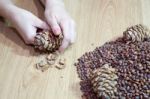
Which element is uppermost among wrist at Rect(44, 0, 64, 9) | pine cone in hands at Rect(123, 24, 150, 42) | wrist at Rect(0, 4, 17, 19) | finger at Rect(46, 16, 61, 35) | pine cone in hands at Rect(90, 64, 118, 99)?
wrist at Rect(44, 0, 64, 9)

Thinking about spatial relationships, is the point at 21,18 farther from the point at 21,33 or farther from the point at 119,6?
the point at 119,6

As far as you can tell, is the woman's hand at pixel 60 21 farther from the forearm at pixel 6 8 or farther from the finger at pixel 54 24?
the forearm at pixel 6 8

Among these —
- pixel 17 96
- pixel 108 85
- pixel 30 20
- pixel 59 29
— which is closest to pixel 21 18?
pixel 30 20

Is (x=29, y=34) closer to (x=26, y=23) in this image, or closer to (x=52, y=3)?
(x=26, y=23)

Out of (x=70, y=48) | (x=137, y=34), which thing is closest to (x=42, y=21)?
(x=70, y=48)

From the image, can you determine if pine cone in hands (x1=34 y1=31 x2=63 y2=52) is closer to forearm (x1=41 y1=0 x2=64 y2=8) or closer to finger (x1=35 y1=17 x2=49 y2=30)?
finger (x1=35 y1=17 x2=49 y2=30)

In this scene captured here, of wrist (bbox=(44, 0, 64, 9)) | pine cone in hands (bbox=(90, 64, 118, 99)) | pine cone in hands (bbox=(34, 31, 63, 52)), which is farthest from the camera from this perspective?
wrist (bbox=(44, 0, 64, 9))

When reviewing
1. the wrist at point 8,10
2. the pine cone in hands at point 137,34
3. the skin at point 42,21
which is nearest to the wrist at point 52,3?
the skin at point 42,21

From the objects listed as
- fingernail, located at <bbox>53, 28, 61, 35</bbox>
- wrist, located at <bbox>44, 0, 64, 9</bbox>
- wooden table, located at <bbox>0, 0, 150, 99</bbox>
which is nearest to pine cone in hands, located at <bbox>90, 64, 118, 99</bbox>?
wooden table, located at <bbox>0, 0, 150, 99</bbox>
